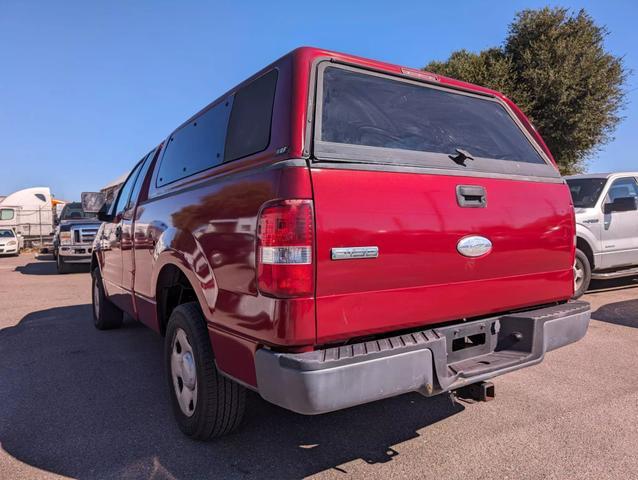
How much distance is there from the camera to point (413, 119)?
9.17 ft

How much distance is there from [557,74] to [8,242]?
23.1 metres

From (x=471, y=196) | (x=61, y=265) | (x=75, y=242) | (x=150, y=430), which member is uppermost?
(x=471, y=196)

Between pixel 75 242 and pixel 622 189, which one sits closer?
pixel 622 189

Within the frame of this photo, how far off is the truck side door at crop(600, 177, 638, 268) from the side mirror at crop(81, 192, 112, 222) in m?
6.90

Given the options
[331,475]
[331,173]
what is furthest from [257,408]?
[331,173]

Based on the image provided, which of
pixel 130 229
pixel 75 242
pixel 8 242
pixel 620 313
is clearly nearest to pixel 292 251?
pixel 130 229

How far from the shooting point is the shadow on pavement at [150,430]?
2711 millimetres

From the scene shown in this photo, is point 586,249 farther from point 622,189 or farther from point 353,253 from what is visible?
point 353,253

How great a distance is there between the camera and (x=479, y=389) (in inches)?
106

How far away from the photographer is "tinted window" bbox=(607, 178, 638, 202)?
7371mm

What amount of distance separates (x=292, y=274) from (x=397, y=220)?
0.59 m

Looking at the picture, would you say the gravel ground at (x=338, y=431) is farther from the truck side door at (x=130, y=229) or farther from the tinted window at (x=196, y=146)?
the tinted window at (x=196, y=146)

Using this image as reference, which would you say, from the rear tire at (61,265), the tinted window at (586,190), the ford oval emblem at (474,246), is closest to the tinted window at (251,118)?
the ford oval emblem at (474,246)

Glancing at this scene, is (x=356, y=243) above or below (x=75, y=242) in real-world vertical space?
above
